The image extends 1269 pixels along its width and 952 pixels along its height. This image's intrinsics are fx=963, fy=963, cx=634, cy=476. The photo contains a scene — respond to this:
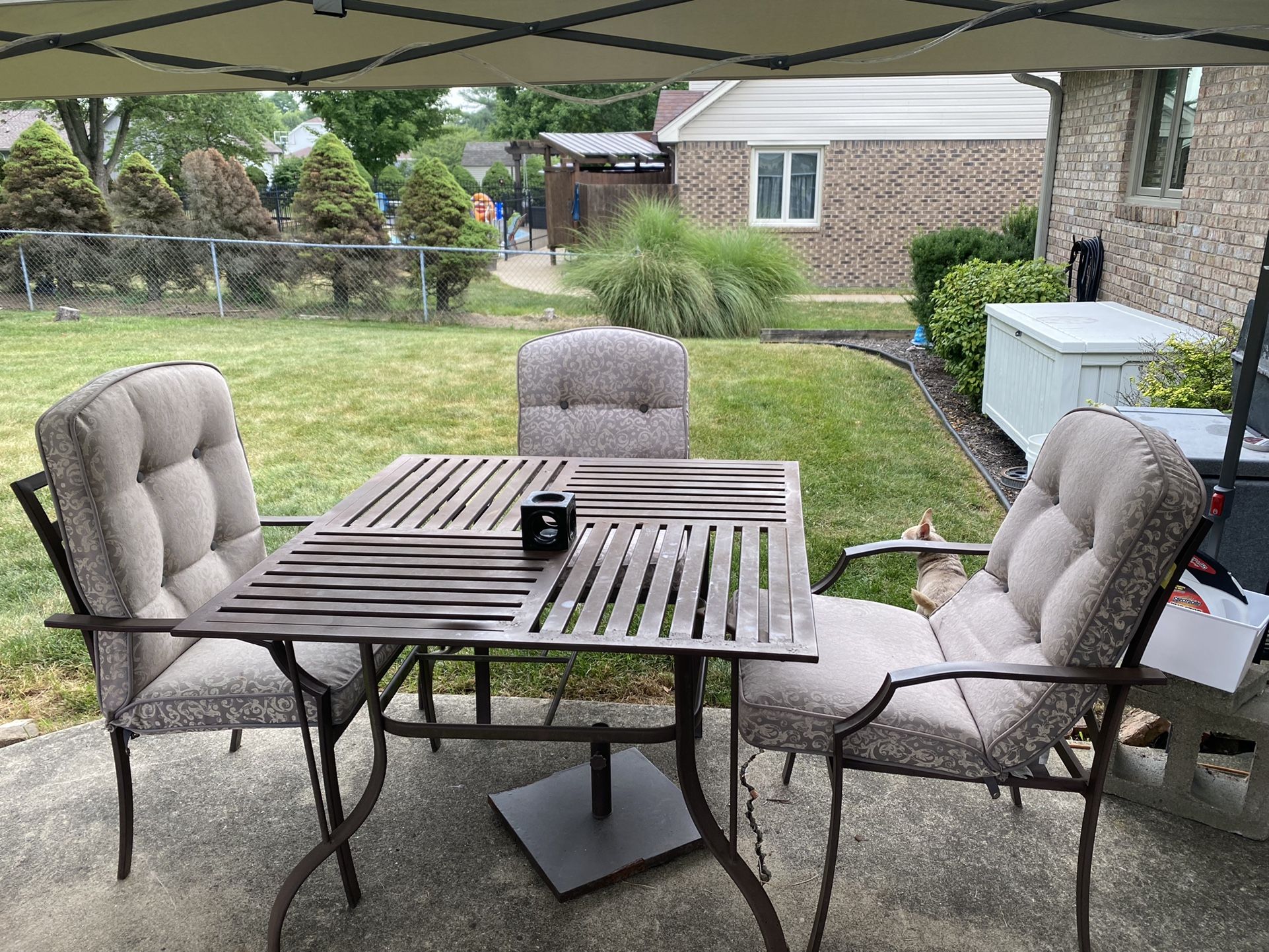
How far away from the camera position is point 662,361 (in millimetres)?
3648

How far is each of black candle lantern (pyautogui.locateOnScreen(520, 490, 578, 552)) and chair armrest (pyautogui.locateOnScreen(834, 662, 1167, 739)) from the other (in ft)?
2.74

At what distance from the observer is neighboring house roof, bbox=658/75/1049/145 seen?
49.4 feet

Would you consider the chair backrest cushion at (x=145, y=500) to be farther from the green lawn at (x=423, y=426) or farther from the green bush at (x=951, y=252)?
the green bush at (x=951, y=252)

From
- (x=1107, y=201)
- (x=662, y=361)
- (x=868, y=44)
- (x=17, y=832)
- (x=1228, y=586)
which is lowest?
(x=17, y=832)

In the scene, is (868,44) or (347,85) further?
(347,85)

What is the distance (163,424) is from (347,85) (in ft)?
5.08

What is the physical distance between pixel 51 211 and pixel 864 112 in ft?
38.7

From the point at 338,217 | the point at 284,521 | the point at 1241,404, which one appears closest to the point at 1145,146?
the point at 1241,404

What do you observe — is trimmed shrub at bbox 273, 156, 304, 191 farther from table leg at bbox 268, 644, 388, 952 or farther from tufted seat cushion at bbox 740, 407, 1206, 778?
tufted seat cushion at bbox 740, 407, 1206, 778

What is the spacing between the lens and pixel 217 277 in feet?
36.6

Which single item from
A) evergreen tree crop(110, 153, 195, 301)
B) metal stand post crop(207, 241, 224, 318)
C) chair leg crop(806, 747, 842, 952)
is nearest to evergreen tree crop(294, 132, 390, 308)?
metal stand post crop(207, 241, 224, 318)

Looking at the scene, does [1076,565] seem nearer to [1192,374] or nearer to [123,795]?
[123,795]

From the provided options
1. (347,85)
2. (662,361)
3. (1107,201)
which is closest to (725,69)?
(662,361)

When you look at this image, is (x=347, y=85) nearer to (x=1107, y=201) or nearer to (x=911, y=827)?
(x=911, y=827)
